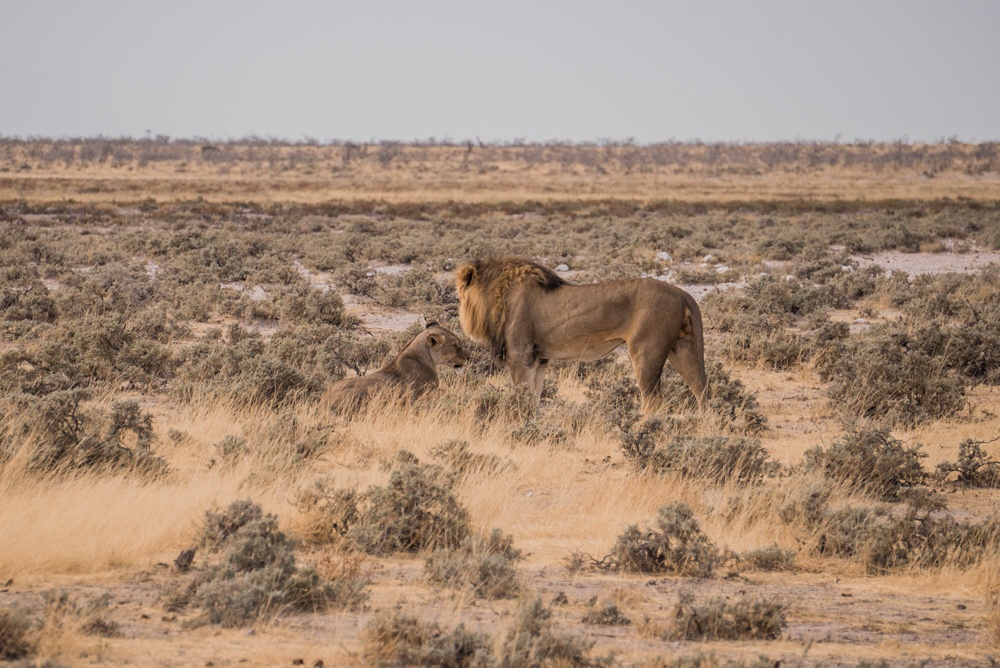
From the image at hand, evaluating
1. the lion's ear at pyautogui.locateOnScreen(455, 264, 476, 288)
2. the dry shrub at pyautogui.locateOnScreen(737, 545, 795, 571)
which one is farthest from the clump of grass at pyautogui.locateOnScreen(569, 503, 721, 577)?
the lion's ear at pyautogui.locateOnScreen(455, 264, 476, 288)

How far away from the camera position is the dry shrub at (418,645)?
4680 mm

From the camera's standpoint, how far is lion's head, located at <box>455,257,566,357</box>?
10.7 m

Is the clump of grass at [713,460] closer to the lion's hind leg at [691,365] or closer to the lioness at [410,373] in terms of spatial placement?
the lion's hind leg at [691,365]

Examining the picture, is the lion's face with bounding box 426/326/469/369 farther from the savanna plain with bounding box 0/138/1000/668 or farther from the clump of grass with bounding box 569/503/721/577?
the clump of grass with bounding box 569/503/721/577

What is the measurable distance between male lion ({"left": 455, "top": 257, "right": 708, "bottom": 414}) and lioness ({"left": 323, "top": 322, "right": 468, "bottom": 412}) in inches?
19.1

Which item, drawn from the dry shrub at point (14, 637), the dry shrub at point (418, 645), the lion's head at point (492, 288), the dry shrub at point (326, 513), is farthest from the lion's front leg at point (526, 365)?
the dry shrub at point (14, 637)

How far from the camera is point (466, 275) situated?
10.9 meters

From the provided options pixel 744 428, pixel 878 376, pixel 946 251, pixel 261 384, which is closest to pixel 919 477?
pixel 744 428

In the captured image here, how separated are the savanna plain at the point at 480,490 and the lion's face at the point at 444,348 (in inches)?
16.5

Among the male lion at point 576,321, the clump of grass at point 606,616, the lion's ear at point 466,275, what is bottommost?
the clump of grass at point 606,616

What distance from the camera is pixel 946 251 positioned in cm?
3022

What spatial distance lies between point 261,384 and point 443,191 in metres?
54.8

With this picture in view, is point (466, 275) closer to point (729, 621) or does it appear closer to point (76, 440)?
point (76, 440)

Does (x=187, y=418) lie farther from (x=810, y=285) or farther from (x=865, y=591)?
(x=810, y=285)
